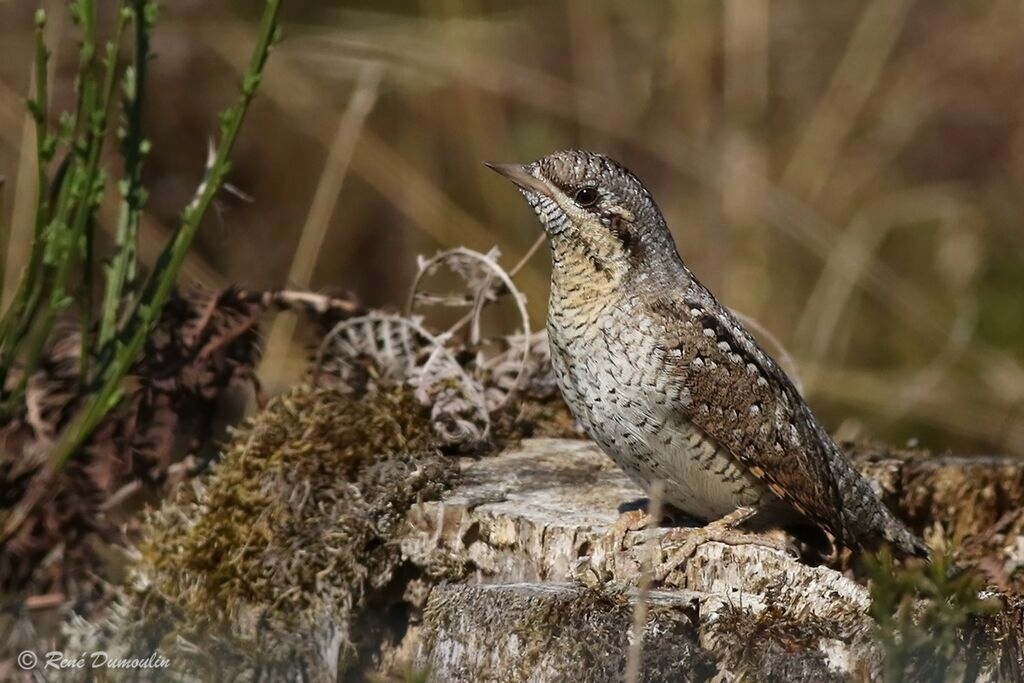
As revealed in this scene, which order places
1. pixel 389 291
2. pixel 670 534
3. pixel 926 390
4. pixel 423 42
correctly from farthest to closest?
pixel 389 291
pixel 423 42
pixel 926 390
pixel 670 534

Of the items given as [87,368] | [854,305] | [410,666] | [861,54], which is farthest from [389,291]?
[410,666]

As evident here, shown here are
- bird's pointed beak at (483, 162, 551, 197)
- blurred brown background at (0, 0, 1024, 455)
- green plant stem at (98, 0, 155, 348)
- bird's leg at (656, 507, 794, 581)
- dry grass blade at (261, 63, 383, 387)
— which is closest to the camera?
bird's leg at (656, 507, 794, 581)

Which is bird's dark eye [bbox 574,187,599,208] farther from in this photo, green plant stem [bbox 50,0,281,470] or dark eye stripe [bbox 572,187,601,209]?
green plant stem [bbox 50,0,281,470]

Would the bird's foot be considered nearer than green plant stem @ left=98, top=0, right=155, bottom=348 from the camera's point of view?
Yes

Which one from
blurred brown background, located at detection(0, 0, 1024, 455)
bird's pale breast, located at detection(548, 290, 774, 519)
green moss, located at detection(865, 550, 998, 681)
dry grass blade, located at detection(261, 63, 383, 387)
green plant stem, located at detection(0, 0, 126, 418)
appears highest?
blurred brown background, located at detection(0, 0, 1024, 455)

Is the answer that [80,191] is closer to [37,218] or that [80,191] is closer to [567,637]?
[37,218]

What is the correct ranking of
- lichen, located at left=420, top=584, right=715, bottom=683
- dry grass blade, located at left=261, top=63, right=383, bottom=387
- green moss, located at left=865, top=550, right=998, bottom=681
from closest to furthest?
green moss, located at left=865, top=550, right=998, bottom=681 < lichen, located at left=420, top=584, right=715, bottom=683 < dry grass blade, located at left=261, top=63, right=383, bottom=387

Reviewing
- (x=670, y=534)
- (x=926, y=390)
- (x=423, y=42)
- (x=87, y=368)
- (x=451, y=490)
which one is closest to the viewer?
(x=670, y=534)

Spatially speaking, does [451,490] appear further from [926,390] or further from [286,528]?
[926,390]

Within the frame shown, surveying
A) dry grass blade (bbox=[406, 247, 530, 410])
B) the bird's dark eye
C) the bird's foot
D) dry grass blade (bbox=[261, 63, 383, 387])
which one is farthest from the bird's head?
dry grass blade (bbox=[261, 63, 383, 387])

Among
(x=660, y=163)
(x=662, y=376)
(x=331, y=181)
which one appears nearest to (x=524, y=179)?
(x=662, y=376)
